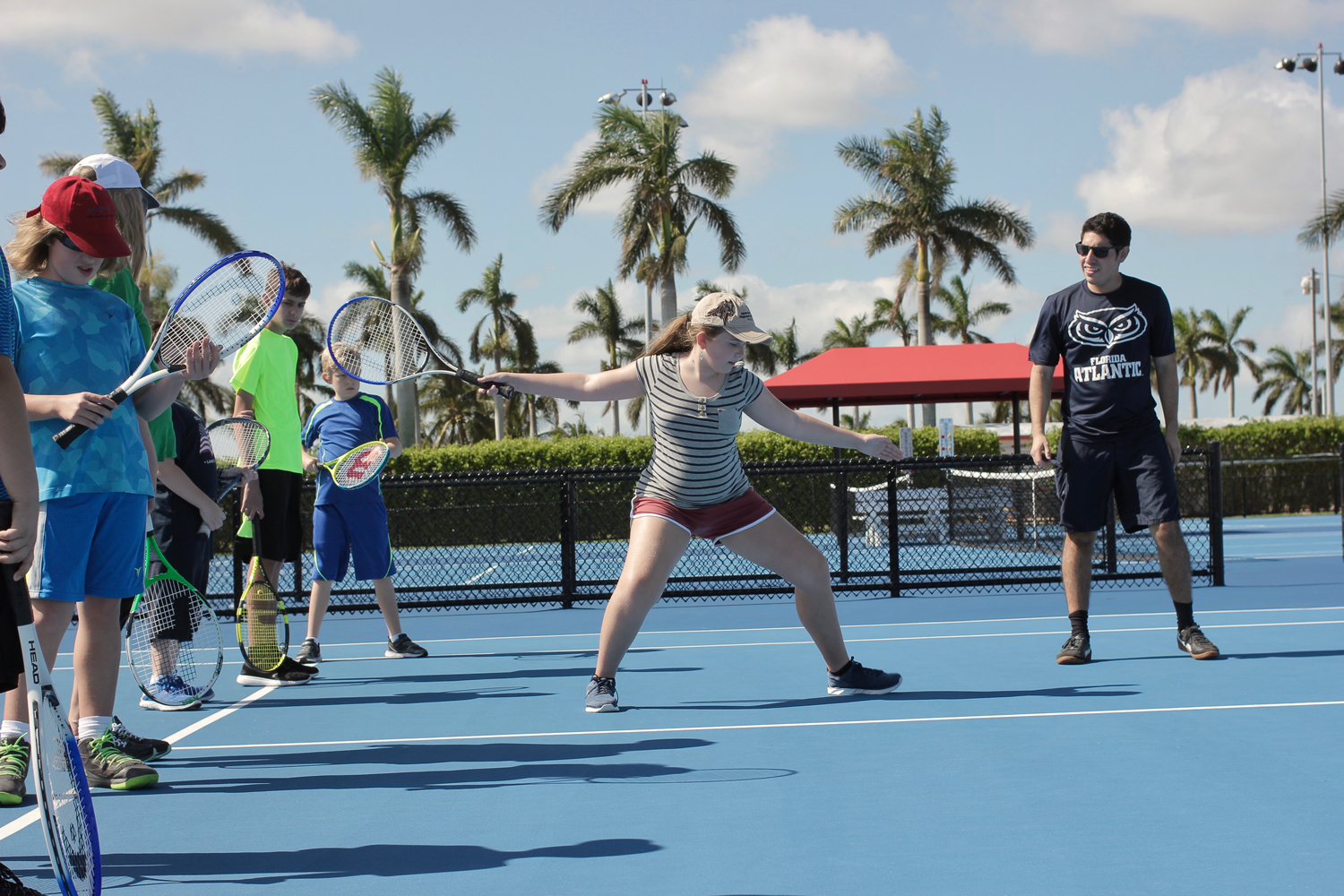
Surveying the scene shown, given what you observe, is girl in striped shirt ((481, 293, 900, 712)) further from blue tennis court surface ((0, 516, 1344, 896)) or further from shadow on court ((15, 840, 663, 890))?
shadow on court ((15, 840, 663, 890))

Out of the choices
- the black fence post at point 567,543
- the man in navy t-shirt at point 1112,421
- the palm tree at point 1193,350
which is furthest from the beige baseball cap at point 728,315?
the palm tree at point 1193,350

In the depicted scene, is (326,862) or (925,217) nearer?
(326,862)

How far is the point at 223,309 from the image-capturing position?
12.5 ft

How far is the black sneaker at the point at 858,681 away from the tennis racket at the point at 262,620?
2.67 meters

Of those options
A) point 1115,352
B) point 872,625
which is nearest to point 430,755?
point 1115,352

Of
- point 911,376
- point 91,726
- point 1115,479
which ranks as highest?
point 911,376

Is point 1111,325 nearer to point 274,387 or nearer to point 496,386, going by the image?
point 496,386

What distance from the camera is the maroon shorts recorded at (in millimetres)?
4621

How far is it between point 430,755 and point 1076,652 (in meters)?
3.10

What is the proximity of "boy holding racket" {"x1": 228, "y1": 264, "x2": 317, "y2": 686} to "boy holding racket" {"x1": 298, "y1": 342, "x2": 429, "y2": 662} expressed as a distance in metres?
0.16

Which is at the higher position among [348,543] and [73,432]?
[73,432]

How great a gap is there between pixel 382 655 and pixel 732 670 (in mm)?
2285

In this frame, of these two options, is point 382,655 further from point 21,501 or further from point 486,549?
point 486,549

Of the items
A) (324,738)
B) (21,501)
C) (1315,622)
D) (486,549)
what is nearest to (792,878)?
(21,501)
